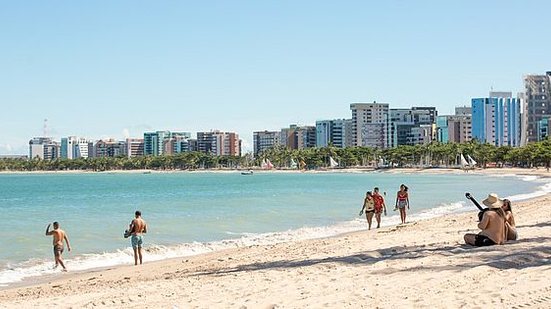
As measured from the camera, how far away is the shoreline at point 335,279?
8828 mm

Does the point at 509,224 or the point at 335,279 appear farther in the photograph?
the point at 509,224

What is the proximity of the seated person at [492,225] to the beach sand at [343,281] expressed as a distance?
0.79ft

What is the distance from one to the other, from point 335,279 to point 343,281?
297mm

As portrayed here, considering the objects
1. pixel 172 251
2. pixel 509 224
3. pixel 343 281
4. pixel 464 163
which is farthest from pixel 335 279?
pixel 464 163

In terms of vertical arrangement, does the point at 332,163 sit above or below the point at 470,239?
below

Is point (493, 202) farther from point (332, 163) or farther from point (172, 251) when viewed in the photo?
point (332, 163)

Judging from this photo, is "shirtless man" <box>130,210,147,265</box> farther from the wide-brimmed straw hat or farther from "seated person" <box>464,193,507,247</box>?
the wide-brimmed straw hat

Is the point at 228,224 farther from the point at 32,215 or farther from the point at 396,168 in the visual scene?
the point at 396,168

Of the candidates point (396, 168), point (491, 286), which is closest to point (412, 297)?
point (491, 286)

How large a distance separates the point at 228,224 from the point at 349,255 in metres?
18.2

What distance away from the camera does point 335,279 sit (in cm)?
1045

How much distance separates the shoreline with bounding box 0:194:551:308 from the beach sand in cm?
1

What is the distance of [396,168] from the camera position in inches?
6639

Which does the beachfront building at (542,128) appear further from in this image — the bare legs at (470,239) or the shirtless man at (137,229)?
the bare legs at (470,239)
